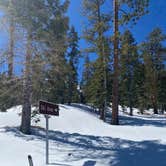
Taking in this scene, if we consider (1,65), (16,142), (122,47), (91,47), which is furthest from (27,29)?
(91,47)

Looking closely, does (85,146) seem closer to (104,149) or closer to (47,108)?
(104,149)

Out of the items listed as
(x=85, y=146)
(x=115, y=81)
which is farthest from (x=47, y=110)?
(x=115, y=81)

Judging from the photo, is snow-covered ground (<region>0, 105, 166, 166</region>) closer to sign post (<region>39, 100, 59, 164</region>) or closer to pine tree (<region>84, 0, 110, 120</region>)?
sign post (<region>39, 100, 59, 164</region>)

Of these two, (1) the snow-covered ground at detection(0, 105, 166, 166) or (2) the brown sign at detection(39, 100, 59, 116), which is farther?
(1) the snow-covered ground at detection(0, 105, 166, 166)

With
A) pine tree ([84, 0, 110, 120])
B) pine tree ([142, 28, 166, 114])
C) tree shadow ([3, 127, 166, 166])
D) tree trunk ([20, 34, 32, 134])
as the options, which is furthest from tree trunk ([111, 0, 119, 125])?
pine tree ([142, 28, 166, 114])

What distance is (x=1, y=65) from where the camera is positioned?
15039mm

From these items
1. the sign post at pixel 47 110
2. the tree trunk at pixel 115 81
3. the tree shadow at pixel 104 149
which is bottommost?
the tree shadow at pixel 104 149

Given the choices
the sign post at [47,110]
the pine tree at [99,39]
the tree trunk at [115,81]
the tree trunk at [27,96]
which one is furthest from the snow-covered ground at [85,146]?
the pine tree at [99,39]

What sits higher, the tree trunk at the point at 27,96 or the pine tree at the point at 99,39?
the pine tree at the point at 99,39

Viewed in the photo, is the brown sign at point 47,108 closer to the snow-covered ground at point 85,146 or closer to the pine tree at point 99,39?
the snow-covered ground at point 85,146

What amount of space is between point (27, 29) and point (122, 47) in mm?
8876

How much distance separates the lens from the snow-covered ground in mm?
10135

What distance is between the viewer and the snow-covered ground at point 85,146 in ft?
33.3

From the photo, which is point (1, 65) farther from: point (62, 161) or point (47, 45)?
point (62, 161)
